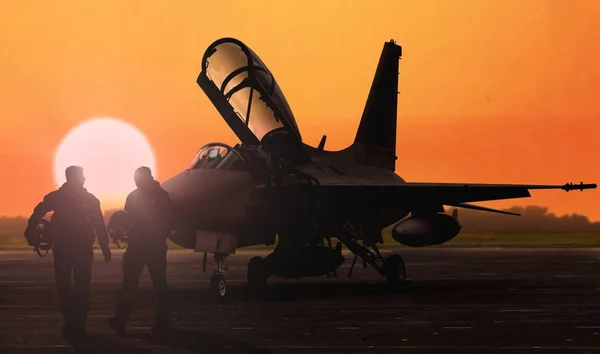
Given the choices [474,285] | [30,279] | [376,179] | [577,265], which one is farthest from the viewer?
[577,265]

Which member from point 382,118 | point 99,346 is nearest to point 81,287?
point 99,346

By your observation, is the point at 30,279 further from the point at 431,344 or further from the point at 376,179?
the point at 431,344

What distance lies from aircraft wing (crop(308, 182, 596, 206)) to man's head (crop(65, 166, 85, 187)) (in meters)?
7.39

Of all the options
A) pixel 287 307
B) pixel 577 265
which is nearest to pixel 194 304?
pixel 287 307

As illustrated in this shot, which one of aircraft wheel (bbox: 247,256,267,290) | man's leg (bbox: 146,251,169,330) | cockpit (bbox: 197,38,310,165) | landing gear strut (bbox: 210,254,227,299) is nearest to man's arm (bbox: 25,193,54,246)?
man's leg (bbox: 146,251,169,330)

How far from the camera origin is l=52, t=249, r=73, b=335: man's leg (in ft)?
40.4

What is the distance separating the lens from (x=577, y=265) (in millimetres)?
30578

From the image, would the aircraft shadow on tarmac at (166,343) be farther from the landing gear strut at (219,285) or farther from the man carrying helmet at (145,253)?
the landing gear strut at (219,285)

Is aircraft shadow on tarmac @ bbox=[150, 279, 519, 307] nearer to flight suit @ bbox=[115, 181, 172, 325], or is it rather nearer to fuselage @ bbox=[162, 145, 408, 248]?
fuselage @ bbox=[162, 145, 408, 248]

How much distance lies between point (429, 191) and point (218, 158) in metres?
5.02

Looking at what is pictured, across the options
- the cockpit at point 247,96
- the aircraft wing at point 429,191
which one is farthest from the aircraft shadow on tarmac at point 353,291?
the cockpit at point 247,96

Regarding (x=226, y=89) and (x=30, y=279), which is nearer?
A: (x=226, y=89)

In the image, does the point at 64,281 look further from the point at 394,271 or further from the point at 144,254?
the point at 394,271

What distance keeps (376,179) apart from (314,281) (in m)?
3.24
